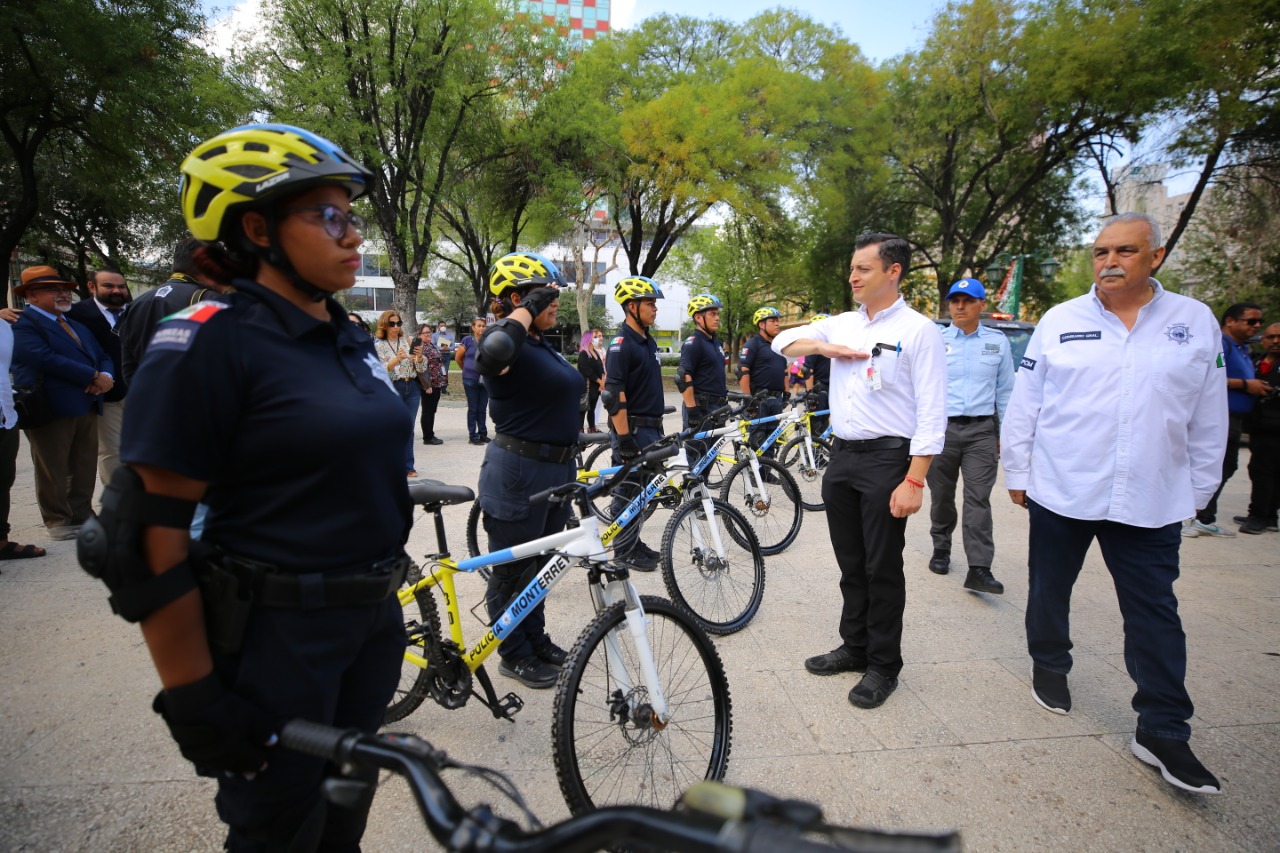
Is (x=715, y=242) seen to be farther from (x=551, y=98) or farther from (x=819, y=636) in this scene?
(x=819, y=636)

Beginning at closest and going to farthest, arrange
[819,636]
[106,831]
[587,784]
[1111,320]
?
[106,831] → [587,784] → [1111,320] → [819,636]

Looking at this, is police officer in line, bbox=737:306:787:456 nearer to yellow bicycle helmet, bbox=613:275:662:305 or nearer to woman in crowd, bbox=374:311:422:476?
yellow bicycle helmet, bbox=613:275:662:305

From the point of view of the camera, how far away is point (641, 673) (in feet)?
7.81

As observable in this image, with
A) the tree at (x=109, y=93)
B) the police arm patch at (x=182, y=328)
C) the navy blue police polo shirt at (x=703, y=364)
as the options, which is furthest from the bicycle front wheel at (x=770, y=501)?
the tree at (x=109, y=93)

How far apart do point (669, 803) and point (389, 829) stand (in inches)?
39.9

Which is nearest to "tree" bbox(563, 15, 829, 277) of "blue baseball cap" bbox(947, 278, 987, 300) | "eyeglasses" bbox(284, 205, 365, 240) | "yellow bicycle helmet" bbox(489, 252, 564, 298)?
"blue baseball cap" bbox(947, 278, 987, 300)

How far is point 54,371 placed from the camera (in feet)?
16.9

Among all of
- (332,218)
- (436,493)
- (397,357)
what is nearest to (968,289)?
(436,493)

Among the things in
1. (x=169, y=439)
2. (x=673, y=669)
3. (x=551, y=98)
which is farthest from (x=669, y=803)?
(x=551, y=98)

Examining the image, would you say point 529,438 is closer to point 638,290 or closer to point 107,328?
point 638,290

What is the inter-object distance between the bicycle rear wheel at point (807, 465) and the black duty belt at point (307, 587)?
591 cm

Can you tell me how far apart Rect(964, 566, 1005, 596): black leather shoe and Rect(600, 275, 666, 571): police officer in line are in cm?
226

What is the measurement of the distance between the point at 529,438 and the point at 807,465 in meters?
4.83

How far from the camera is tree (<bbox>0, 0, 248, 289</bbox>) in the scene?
39.0ft
